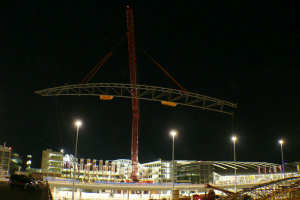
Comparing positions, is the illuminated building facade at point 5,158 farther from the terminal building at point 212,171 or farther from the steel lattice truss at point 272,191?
the steel lattice truss at point 272,191

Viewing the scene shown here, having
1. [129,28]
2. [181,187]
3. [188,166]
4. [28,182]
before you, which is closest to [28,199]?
[28,182]

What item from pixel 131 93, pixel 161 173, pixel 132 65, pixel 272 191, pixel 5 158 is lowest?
pixel 161 173

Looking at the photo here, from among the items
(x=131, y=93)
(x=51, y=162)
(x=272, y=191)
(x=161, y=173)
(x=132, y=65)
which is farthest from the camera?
(x=51, y=162)

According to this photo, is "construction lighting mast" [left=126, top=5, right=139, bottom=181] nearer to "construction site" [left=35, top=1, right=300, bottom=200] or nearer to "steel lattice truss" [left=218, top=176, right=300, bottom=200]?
"construction site" [left=35, top=1, right=300, bottom=200]

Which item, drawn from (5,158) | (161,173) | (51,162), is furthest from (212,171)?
(5,158)

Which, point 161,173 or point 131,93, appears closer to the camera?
point 131,93

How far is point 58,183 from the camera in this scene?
46844 mm

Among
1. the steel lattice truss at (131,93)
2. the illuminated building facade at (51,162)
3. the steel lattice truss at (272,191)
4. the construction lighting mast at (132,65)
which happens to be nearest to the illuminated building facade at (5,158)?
the illuminated building facade at (51,162)

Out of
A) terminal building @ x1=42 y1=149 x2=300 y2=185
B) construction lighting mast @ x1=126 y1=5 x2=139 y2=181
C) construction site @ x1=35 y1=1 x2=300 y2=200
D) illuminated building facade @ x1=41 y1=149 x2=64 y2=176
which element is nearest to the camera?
construction site @ x1=35 y1=1 x2=300 y2=200

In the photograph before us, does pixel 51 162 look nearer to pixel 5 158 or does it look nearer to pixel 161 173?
pixel 5 158

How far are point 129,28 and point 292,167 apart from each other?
70.1 m

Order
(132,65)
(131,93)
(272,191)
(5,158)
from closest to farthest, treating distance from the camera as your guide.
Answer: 1. (272,191)
2. (131,93)
3. (132,65)
4. (5,158)

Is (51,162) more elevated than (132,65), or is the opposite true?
(132,65)

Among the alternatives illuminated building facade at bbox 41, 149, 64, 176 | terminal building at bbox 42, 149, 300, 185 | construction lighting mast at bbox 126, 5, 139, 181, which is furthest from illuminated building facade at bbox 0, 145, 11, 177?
construction lighting mast at bbox 126, 5, 139, 181
